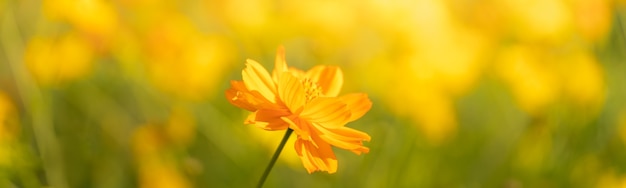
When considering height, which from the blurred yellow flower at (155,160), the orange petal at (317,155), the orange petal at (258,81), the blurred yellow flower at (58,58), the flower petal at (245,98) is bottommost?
the blurred yellow flower at (155,160)

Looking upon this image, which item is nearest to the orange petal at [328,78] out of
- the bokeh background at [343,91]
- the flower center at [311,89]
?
the flower center at [311,89]

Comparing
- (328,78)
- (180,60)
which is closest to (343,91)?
(180,60)

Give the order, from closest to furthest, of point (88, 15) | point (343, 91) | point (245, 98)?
point (245, 98)
point (88, 15)
point (343, 91)

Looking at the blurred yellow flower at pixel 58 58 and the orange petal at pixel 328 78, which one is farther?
the blurred yellow flower at pixel 58 58

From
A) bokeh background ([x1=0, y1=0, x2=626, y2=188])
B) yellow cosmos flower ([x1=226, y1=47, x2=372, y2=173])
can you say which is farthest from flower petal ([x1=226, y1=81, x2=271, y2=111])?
bokeh background ([x1=0, y1=0, x2=626, y2=188])

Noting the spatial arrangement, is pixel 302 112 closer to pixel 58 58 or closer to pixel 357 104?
pixel 357 104

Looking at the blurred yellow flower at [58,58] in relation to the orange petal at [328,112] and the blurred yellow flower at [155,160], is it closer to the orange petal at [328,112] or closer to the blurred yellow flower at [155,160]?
the blurred yellow flower at [155,160]
